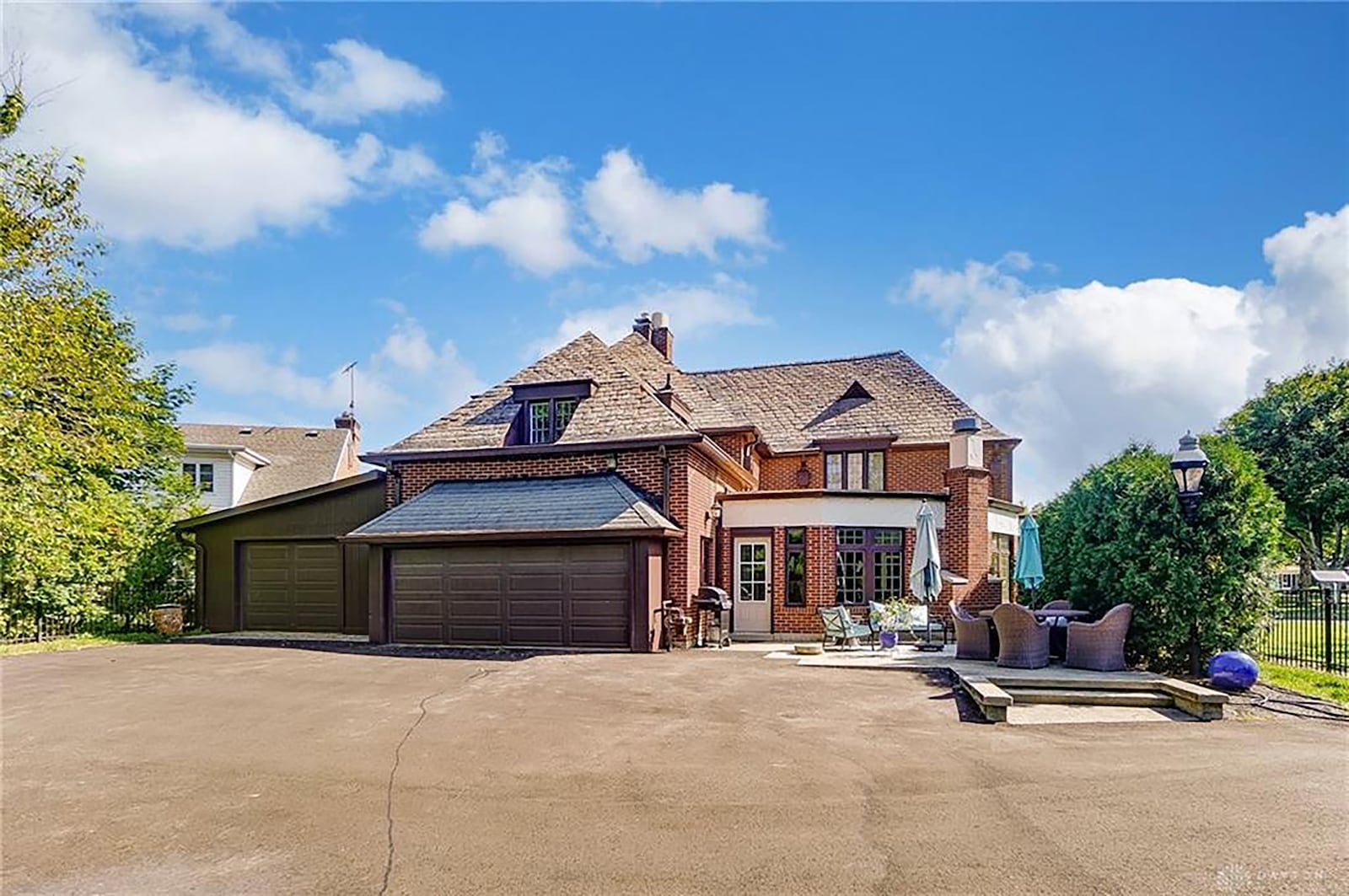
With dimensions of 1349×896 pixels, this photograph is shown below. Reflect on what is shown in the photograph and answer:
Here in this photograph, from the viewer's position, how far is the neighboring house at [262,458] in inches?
1151

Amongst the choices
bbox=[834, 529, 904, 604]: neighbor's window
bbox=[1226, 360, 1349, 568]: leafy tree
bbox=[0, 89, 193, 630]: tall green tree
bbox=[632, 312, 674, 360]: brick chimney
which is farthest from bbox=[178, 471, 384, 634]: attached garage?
bbox=[1226, 360, 1349, 568]: leafy tree

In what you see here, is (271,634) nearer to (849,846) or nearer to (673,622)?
(673,622)

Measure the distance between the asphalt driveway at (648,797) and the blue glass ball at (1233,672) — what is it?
5.19 ft

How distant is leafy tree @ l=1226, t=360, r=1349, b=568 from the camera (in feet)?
93.5

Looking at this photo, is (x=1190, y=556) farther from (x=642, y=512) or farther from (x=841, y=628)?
(x=642, y=512)

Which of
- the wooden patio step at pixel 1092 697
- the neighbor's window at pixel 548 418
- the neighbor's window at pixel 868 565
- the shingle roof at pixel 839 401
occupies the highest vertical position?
the shingle roof at pixel 839 401

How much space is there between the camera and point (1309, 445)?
1146 inches

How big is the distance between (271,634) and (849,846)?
17018 mm

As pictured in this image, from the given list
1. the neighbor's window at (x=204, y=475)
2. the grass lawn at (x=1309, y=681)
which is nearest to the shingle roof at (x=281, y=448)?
the neighbor's window at (x=204, y=475)

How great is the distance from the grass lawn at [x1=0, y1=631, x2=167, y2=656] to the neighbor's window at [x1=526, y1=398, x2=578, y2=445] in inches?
352

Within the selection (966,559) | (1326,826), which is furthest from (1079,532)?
(1326,826)

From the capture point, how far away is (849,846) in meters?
4.81

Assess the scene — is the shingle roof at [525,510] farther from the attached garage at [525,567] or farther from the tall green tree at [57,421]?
the tall green tree at [57,421]

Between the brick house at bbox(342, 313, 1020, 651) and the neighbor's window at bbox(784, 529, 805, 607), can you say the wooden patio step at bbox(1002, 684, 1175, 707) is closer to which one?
the brick house at bbox(342, 313, 1020, 651)
